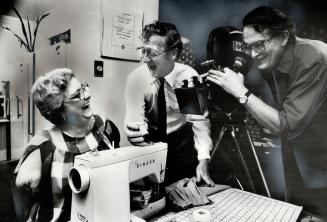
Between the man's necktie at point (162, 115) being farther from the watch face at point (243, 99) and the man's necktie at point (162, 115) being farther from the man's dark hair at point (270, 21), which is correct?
the man's dark hair at point (270, 21)

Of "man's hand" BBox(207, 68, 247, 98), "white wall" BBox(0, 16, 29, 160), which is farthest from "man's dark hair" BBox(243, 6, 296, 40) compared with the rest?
"white wall" BBox(0, 16, 29, 160)

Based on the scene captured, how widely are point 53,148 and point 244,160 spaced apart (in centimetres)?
112

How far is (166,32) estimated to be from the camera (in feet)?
5.57

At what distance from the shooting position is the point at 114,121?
1.67 metres

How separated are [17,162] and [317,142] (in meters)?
1.63

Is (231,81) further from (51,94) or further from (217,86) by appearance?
(51,94)

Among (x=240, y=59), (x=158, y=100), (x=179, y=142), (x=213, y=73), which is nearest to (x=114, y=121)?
(x=158, y=100)

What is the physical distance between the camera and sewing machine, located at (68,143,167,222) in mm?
965

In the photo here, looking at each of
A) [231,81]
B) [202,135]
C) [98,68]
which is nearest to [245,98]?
[231,81]

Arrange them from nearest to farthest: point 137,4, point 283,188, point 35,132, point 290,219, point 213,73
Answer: point 290,219 → point 35,132 → point 283,188 → point 213,73 → point 137,4

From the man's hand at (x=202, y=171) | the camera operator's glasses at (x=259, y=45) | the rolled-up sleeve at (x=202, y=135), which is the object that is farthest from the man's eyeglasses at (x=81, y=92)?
the camera operator's glasses at (x=259, y=45)

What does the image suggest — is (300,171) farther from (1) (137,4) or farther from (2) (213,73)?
(1) (137,4)

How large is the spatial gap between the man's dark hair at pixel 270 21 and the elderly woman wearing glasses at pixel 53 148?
1090mm

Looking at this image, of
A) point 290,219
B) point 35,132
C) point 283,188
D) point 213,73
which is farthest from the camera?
point 213,73
